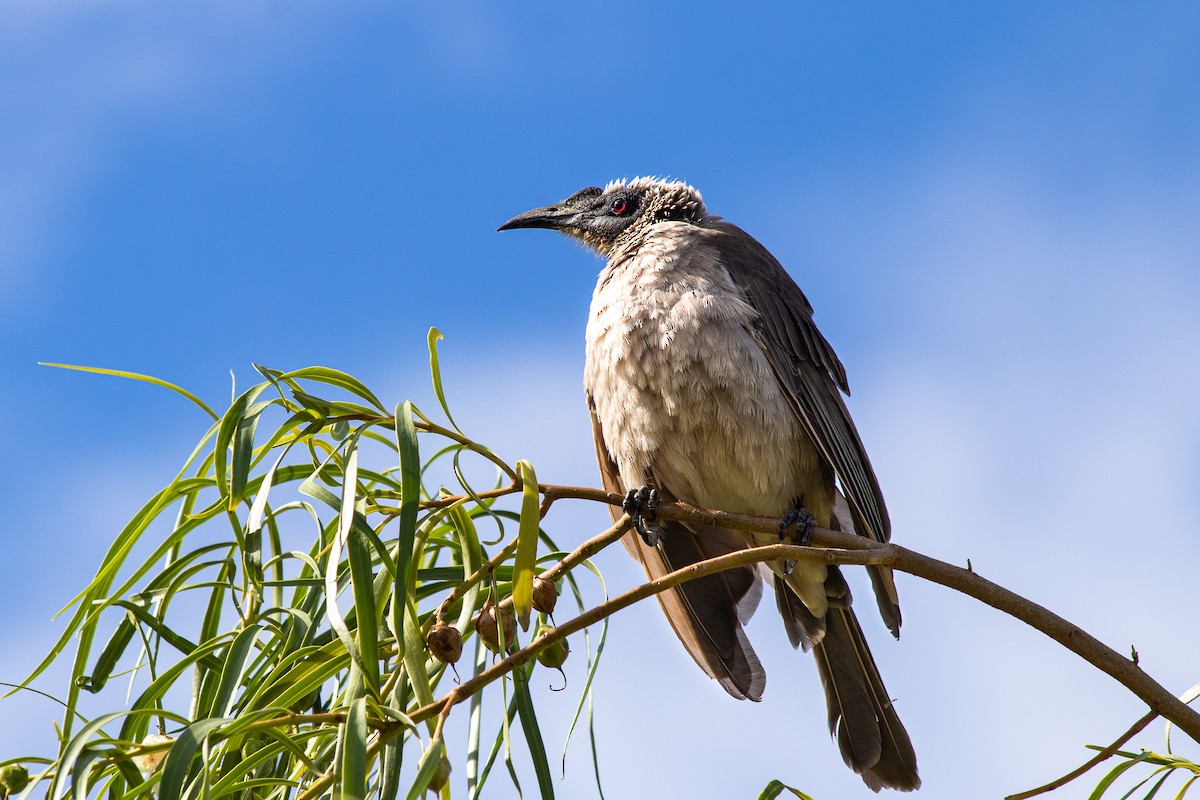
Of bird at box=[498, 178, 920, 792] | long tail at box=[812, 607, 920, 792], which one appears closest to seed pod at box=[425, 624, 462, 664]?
bird at box=[498, 178, 920, 792]

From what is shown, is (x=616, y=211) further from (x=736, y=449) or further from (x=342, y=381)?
(x=342, y=381)

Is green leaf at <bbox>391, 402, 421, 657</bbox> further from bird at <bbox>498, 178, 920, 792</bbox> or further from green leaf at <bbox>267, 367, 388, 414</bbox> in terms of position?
bird at <bbox>498, 178, 920, 792</bbox>

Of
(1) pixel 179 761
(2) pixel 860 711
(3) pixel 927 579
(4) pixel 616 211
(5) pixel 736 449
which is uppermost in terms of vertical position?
(4) pixel 616 211

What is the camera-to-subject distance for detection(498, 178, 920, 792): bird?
4.79m

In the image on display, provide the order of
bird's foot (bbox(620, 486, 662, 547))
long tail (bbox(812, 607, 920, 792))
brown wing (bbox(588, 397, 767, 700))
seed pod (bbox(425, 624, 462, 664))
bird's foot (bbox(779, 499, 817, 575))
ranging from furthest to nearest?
brown wing (bbox(588, 397, 767, 700)), long tail (bbox(812, 607, 920, 792)), bird's foot (bbox(779, 499, 817, 575)), bird's foot (bbox(620, 486, 662, 547)), seed pod (bbox(425, 624, 462, 664))

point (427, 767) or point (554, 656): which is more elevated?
point (554, 656)

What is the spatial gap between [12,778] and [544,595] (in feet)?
4.12

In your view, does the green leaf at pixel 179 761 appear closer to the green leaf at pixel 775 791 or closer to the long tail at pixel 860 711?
the green leaf at pixel 775 791

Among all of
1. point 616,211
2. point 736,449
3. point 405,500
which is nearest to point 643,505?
point 736,449

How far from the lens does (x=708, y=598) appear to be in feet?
17.0

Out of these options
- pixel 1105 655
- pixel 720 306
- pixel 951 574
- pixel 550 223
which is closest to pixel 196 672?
pixel 951 574

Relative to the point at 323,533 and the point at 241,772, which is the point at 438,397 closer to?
the point at 323,533

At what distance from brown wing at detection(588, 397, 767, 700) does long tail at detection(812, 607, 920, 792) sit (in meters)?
0.32

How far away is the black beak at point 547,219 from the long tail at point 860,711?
2835mm
